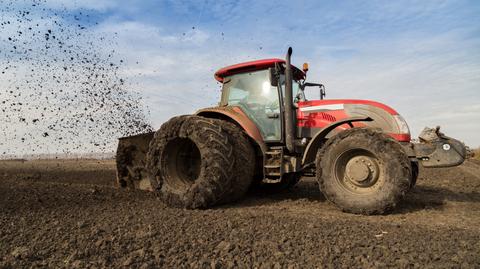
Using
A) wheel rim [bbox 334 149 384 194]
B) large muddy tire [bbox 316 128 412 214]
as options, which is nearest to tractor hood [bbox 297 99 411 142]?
large muddy tire [bbox 316 128 412 214]

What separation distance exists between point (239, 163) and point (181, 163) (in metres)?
1.33

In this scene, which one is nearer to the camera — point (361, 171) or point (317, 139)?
point (361, 171)

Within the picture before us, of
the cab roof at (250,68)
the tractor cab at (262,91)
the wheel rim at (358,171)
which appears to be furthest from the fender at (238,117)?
the wheel rim at (358,171)

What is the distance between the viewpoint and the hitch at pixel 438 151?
493 cm

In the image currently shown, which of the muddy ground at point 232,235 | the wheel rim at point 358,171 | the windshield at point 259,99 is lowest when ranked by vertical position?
the muddy ground at point 232,235

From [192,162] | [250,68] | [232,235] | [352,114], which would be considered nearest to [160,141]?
[192,162]

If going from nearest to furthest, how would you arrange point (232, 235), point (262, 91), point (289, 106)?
point (232, 235), point (289, 106), point (262, 91)

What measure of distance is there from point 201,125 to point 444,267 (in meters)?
3.80

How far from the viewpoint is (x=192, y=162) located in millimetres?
6648

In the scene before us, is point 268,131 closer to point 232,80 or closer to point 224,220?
point 232,80

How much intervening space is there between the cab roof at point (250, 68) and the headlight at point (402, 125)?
195 cm

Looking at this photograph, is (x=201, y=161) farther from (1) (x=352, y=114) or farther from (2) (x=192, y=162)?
(1) (x=352, y=114)

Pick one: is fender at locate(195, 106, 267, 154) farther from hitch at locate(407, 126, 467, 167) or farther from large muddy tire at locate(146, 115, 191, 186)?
hitch at locate(407, 126, 467, 167)

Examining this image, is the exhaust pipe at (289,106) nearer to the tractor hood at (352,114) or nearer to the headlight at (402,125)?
the tractor hood at (352,114)
